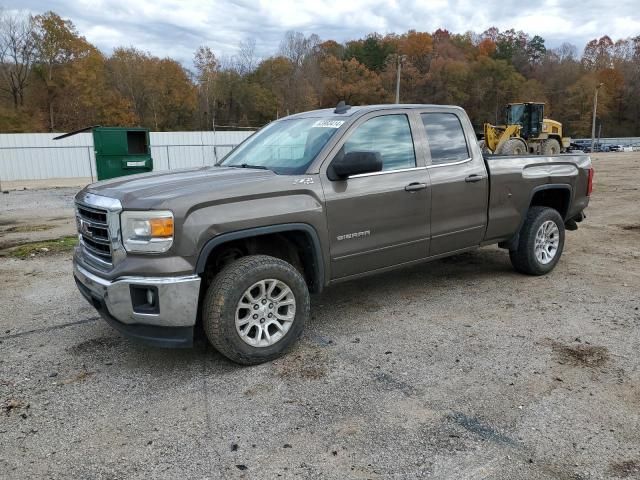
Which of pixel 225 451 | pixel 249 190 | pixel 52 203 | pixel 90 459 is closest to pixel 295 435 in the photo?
pixel 225 451

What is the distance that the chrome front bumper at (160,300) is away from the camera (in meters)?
3.39

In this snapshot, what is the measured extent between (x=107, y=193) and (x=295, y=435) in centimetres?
213

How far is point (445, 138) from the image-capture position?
5020 millimetres

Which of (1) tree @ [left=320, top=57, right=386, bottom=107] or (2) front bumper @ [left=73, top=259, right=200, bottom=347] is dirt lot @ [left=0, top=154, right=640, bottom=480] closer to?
(2) front bumper @ [left=73, top=259, right=200, bottom=347]

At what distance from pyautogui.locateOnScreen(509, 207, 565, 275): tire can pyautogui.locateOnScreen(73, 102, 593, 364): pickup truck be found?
223mm

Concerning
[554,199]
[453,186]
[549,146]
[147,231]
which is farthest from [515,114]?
[147,231]

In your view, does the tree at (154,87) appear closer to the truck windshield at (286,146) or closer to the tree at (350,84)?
the tree at (350,84)

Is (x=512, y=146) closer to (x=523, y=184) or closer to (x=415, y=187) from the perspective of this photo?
(x=523, y=184)

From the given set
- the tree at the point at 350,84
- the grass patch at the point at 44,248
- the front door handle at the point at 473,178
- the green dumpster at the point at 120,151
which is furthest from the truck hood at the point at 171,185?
the tree at the point at 350,84

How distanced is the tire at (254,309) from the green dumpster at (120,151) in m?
10.9

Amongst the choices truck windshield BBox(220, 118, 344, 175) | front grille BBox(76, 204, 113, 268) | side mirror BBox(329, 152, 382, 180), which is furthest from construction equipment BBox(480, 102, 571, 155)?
front grille BBox(76, 204, 113, 268)

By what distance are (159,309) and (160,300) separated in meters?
0.06

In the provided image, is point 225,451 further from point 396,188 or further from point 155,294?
point 396,188

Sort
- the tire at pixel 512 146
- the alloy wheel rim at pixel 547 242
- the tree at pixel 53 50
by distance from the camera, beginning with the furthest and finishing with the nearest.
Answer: the tree at pixel 53 50 < the tire at pixel 512 146 < the alloy wheel rim at pixel 547 242
